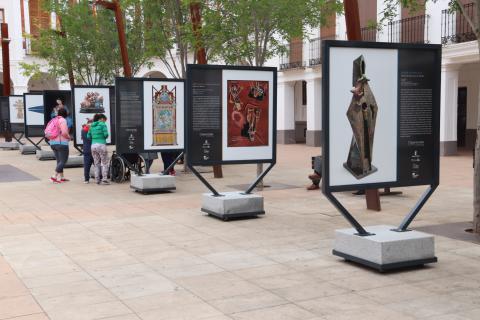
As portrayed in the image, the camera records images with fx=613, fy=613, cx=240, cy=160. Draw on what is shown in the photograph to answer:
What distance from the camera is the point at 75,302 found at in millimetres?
5383

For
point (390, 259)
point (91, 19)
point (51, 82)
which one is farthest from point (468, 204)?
point (51, 82)

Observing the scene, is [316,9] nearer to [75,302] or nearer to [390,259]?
[390,259]

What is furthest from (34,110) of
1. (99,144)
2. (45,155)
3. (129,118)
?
(129,118)

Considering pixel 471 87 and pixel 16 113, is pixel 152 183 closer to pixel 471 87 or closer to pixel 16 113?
pixel 16 113

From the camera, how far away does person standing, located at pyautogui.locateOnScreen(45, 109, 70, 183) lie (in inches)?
596

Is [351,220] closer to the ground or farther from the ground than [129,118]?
closer to the ground

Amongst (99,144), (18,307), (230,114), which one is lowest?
(18,307)

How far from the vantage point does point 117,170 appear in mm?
15141

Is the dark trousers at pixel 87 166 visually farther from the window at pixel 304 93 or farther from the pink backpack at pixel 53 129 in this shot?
the window at pixel 304 93

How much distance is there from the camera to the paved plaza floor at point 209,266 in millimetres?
5137

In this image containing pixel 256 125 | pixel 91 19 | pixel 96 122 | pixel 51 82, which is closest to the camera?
pixel 256 125

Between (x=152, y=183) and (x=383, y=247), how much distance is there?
7.31 m

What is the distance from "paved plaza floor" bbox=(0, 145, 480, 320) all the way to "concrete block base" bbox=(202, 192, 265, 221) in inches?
6.5

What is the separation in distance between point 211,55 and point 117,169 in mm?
4457
